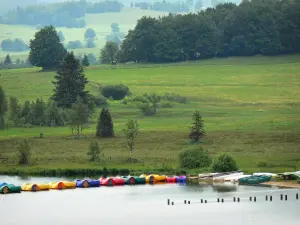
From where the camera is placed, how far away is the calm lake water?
110 metres

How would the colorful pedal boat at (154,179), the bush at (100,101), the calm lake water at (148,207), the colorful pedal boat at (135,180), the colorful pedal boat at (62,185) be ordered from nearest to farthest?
the calm lake water at (148,207)
the colorful pedal boat at (62,185)
the colorful pedal boat at (135,180)
the colorful pedal boat at (154,179)
the bush at (100,101)

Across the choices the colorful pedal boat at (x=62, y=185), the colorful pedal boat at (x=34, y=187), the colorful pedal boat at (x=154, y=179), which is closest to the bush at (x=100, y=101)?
the colorful pedal boat at (x=154, y=179)

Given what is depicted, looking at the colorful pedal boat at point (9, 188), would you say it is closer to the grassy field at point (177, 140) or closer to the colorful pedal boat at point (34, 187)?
the colorful pedal boat at point (34, 187)

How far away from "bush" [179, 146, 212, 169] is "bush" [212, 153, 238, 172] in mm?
2956

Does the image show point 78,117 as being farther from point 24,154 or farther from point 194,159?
point 194,159

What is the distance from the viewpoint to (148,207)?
11712 cm

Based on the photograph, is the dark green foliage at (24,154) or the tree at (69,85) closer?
the dark green foliage at (24,154)

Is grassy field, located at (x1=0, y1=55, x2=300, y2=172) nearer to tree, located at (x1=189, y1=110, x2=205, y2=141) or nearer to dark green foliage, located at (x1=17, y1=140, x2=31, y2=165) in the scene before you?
dark green foliage, located at (x1=17, y1=140, x2=31, y2=165)

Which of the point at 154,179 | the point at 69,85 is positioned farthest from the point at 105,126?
the point at 69,85

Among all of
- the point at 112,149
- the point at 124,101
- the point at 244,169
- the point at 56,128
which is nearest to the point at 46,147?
the point at 112,149

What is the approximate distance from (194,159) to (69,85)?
210 feet

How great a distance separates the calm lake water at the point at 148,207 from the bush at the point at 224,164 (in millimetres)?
5445

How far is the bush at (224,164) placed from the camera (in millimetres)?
132250

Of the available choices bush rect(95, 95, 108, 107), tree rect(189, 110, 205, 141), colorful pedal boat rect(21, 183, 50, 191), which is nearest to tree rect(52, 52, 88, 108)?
bush rect(95, 95, 108, 107)
